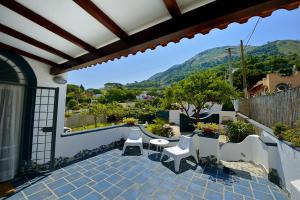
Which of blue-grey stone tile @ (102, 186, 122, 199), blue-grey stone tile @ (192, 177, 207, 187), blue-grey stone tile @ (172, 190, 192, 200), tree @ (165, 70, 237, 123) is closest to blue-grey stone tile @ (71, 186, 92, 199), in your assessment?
blue-grey stone tile @ (102, 186, 122, 199)

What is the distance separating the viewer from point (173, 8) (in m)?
2.25

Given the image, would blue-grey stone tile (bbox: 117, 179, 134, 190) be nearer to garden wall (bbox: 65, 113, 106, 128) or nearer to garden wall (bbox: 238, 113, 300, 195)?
garden wall (bbox: 238, 113, 300, 195)

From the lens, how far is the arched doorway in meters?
4.07

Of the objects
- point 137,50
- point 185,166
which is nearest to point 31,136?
point 137,50

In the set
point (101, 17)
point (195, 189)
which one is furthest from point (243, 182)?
point (101, 17)

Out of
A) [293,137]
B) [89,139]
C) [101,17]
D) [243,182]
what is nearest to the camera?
[101,17]

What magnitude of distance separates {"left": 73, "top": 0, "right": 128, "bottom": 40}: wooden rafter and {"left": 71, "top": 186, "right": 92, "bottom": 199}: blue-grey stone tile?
11.3 feet

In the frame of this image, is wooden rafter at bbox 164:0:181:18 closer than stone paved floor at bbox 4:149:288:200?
Yes

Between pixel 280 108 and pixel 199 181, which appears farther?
pixel 280 108

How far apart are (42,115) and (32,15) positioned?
10.8 feet

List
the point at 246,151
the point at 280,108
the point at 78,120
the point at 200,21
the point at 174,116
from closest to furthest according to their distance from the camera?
the point at 200,21
the point at 280,108
the point at 246,151
the point at 78,120
the point at 174,116

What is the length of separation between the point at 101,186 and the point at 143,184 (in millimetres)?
1015

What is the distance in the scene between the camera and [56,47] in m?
3.72

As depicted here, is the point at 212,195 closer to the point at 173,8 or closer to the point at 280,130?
the point at 280,130
